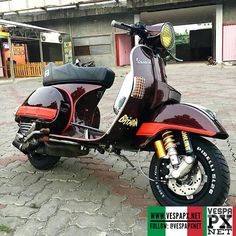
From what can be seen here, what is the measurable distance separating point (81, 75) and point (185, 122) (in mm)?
1378

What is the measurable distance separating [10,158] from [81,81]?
4.83 feet

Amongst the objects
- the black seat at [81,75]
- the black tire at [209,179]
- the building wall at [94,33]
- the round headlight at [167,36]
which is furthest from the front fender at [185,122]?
the building wall at [94,33]

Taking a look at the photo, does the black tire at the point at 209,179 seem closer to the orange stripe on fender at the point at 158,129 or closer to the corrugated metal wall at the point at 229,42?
the orange stripe on fender at the point at 158,129

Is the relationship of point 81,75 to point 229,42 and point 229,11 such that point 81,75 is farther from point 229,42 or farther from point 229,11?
point 229,11

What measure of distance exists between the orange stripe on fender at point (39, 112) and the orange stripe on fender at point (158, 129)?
985 mm

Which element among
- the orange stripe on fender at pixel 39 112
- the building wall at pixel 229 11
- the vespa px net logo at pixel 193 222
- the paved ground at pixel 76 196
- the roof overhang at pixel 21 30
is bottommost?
the paved ground at pixel 76 196

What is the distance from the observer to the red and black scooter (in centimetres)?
229

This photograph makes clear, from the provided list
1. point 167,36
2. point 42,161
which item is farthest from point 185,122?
point 42,161

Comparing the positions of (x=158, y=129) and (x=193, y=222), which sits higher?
(x=158, y=129)

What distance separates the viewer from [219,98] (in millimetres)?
7844

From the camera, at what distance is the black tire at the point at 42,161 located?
11.8 feet

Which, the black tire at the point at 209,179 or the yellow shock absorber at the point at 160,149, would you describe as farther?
the yellow shock absorber at the point at 160,149

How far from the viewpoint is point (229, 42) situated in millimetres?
19672

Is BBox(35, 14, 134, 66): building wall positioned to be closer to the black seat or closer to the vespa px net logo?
the black seat
